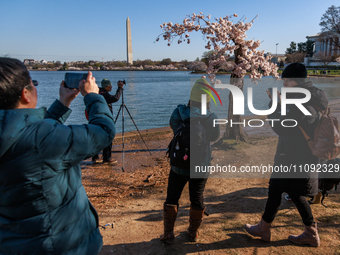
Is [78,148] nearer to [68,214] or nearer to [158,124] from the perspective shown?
[68,214]

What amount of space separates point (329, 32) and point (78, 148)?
266 feet

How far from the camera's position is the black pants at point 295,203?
9.67ft

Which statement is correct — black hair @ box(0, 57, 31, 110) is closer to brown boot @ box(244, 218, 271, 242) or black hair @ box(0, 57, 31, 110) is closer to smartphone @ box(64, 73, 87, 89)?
smartphone @ box(64, 73, 87, 89)

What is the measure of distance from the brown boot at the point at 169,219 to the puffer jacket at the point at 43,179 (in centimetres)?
157

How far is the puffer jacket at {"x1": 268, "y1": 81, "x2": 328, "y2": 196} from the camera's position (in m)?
2.84

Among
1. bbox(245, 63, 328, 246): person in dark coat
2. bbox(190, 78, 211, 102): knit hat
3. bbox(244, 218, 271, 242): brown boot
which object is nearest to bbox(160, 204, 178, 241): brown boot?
bbox(244, 218, 271, 242): brown boot

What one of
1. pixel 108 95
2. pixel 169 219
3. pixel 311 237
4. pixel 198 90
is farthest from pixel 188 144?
pixel 108 95

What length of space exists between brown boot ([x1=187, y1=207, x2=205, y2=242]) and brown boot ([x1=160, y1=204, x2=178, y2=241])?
0.21 meters

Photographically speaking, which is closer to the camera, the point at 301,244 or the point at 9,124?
the point at 9,124

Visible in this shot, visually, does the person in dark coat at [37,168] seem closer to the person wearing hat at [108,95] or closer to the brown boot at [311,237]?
the brown boot at [311,237]

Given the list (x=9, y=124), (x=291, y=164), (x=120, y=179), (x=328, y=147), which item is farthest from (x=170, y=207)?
(x=120, y=179)

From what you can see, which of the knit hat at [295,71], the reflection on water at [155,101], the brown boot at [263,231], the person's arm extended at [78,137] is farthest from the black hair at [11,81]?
the reflection on water at [155,101]

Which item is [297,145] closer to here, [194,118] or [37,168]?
[194,118]

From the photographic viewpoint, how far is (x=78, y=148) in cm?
144
